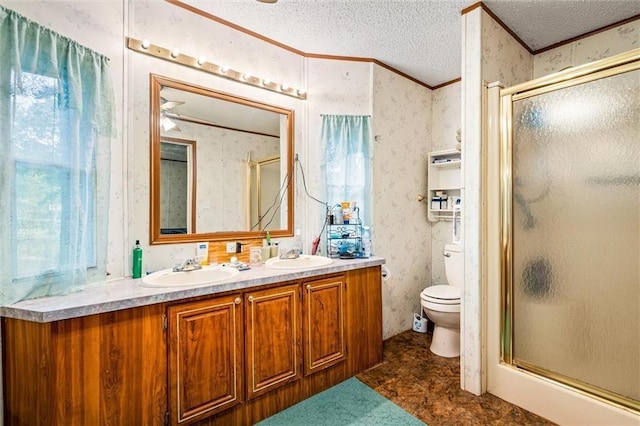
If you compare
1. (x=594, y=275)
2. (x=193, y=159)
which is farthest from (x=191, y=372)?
(x=594, y=275)

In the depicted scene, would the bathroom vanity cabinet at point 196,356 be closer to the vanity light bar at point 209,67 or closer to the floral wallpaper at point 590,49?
the vanity light bar at point 209,67

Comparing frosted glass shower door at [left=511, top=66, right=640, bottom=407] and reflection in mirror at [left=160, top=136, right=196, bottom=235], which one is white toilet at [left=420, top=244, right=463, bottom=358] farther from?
reflection in mirror at [left=160, top=136, right=196, bottom=235]

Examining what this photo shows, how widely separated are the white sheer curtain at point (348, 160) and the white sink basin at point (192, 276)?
111cm

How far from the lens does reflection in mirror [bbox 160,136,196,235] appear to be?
1.94 meters

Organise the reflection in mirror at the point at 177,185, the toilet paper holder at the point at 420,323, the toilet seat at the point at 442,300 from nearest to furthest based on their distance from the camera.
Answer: the reflection in mirror at the point at 177,185
the toilet seat at the point at 442,300
the toilet paper holder at the point at 420,323

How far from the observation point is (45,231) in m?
1.38

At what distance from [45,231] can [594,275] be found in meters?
2.75

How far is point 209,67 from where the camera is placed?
209 centimetres

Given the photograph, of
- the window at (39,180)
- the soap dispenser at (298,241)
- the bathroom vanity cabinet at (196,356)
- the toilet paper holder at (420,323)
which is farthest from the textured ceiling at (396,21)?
the toilet paper holder at (420,323)

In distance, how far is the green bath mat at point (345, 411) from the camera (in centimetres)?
178

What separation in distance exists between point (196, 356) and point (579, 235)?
216cm

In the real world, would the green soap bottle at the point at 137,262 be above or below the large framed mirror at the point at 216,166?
below

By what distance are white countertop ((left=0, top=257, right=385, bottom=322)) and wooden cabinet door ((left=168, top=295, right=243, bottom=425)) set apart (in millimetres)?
77

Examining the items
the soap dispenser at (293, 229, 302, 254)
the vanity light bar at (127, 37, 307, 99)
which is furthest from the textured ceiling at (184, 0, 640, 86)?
the soap dispenser at (293, 229, 302, 254)
